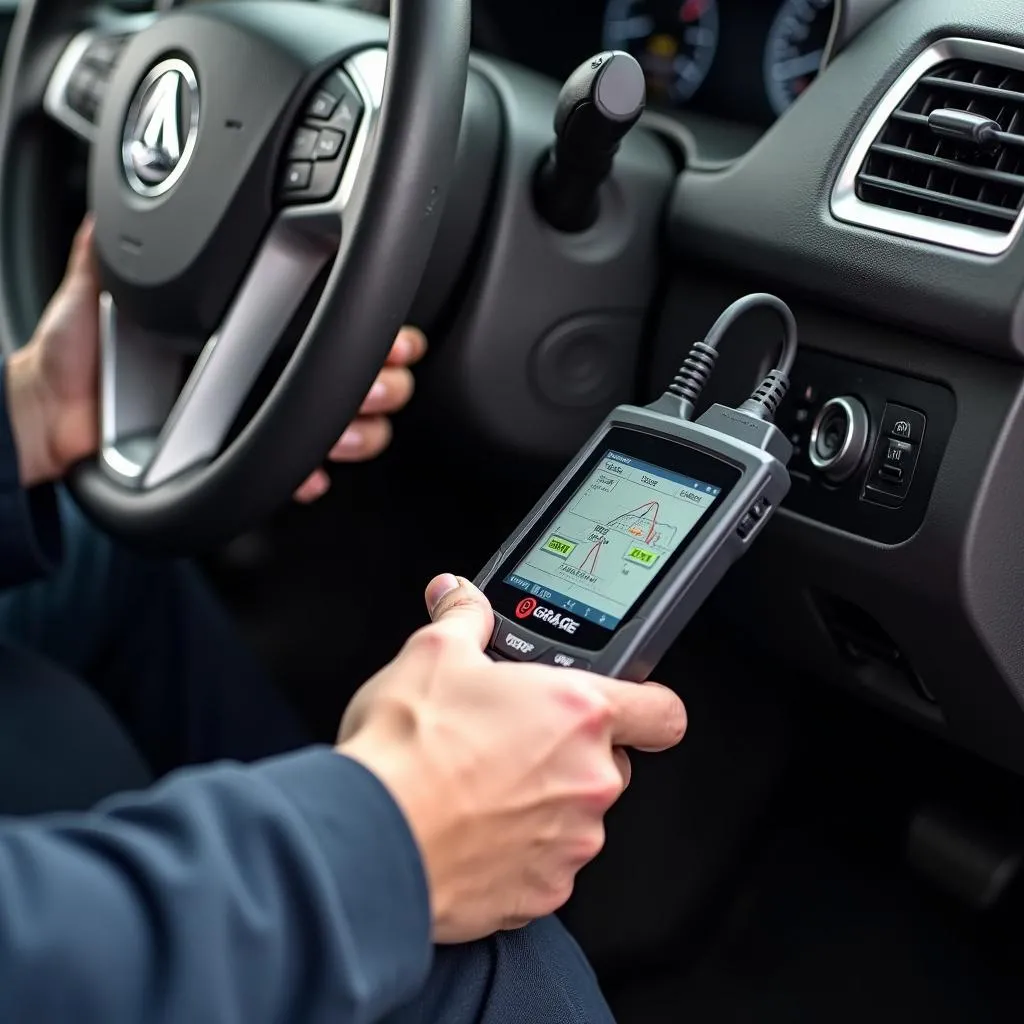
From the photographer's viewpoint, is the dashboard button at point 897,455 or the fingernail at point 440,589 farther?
the dashboard button at point 897,455

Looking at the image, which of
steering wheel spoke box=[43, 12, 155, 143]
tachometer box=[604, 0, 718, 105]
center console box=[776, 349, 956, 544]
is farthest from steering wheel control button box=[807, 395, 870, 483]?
steering wheel spoke box=[43, 12, 155, 143]

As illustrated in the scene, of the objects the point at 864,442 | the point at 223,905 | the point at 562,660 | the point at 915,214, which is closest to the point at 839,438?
the point at 864,442

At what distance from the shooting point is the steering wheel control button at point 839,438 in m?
0.77

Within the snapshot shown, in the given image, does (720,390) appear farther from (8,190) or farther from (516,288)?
(8,190)

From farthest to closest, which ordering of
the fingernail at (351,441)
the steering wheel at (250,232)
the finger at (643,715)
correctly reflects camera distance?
the fingernail at (351,441), the steering wheel at (250,232), the finger at (643,715)

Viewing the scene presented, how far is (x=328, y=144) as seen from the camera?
2.55 feet

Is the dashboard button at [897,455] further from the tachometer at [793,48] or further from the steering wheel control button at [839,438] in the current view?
the tachometer at [793,48]

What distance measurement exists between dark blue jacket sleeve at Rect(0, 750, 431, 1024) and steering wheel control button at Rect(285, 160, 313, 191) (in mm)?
395

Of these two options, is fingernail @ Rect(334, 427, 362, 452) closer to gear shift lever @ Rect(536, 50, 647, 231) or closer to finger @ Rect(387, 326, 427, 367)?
finger @ Rect(387, 326, 427, 367)

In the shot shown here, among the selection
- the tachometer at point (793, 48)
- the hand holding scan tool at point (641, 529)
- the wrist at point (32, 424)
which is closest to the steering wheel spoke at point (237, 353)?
the wrist at point (32, 424)

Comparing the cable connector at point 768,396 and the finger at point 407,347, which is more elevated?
the cable connector at point 768,396

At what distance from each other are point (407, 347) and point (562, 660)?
0.30 metres

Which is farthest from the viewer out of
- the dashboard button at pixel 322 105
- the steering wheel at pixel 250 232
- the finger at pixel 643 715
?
the dashboard button at pixel 322 105

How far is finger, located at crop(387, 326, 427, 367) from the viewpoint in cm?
85
